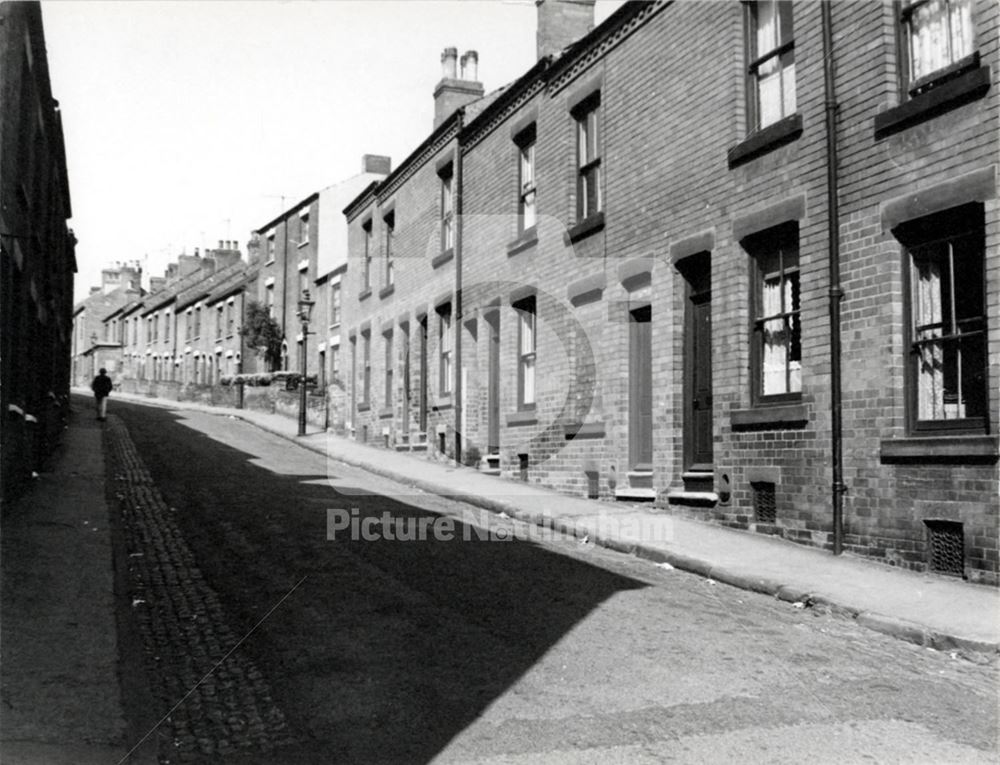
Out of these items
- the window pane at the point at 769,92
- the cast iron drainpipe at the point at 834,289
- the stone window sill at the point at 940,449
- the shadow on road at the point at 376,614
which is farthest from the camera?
the window pane at the point at 769,92

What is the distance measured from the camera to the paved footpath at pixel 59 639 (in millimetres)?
4914

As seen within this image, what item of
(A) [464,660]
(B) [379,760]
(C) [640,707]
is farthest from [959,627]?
(B) [379,760]

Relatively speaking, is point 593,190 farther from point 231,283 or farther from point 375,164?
point 231,283

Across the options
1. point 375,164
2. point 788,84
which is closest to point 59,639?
point 788,84

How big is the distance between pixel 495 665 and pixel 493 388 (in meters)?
13.3

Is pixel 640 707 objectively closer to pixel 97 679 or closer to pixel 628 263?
pixel 97 679

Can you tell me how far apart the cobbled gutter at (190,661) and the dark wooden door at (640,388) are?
6596 millimetres

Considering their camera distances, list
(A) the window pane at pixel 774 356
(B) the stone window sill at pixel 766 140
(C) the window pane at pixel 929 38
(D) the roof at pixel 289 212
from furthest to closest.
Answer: (D) the roof at pixel 289 212 → (A) the window pane at pixel 774 356 → (B) the stone window sill at pixel 766 140 → (C) the window pane at pixel 929 38

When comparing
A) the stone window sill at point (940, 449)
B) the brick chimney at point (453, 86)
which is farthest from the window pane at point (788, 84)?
the brick chimney at point (453, 86)

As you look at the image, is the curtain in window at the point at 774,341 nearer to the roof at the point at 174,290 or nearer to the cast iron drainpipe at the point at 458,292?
the cast iron drainpipe at the point at 458,292

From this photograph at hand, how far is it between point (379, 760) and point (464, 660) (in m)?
1.67

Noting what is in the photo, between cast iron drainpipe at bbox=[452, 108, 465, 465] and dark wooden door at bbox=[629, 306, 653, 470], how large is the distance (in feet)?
21.2

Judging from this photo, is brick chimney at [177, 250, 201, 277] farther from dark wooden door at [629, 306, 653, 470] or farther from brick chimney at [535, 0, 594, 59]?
dark wooden door at [629, 306, 653, 470]
